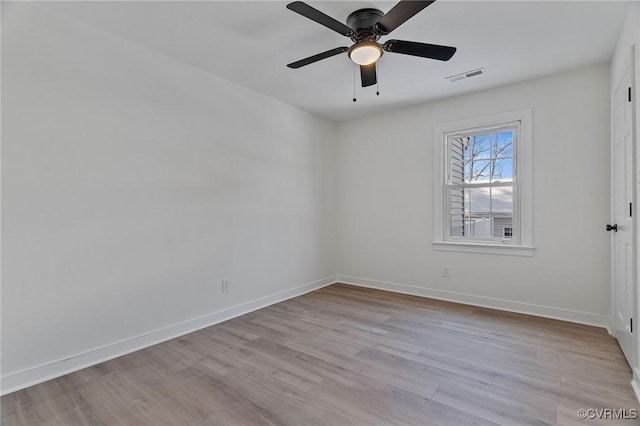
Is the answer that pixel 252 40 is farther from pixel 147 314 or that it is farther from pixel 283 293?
pixel 283 293

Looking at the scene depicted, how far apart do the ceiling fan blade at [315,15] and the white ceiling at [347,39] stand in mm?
256

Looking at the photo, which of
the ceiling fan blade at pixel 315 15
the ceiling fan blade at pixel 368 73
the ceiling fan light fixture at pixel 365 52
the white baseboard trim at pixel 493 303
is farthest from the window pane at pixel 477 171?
the ceiling fan blade at pixel 315 15

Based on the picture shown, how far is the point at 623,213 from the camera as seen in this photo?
247 cm

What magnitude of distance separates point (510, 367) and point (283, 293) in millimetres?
2582

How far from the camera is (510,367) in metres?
2.32

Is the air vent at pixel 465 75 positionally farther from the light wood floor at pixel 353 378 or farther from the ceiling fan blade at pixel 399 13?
the light wood floor at pixel 353 378

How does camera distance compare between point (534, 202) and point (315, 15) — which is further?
point (534, 202)

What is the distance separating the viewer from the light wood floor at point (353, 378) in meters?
1.82

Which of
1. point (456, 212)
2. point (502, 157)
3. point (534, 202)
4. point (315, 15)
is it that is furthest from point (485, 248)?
point (315, 15)

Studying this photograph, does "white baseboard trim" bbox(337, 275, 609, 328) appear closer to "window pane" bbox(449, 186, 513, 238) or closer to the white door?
the white door

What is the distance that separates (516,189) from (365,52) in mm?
2463

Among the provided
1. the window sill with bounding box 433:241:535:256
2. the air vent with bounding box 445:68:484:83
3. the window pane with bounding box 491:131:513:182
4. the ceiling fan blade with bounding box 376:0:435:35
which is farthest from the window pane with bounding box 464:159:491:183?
the ceiling fan blade with bounding box 376:0:435:35

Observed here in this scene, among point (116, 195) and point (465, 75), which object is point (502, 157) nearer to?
point (465, 75)

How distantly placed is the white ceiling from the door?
53 centimetres
